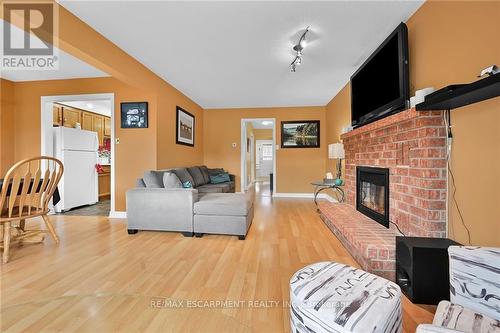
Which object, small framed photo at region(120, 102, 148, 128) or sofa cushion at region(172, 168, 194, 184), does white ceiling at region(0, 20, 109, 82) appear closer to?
small framed photo at region(120, 102, 148, 128)

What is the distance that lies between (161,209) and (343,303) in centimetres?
257

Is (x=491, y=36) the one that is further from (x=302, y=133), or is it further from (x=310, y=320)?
(x=302, y=133)

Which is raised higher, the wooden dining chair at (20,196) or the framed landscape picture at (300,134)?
the framed landscape picture at (300,134)

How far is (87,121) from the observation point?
5.44 meters

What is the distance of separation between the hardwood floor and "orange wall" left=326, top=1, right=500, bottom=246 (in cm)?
71

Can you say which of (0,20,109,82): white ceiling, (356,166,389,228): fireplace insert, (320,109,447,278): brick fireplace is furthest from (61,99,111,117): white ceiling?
(320,109,447,278): brick fireplace

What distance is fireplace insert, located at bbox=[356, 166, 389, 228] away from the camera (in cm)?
243

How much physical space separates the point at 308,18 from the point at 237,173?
4541 millimetres

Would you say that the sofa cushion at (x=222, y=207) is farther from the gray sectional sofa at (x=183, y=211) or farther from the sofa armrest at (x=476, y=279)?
the sofa armrest at (x=476, y=279)

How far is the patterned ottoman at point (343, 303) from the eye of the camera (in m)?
0.90

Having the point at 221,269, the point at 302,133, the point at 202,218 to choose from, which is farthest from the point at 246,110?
the point at 221,269

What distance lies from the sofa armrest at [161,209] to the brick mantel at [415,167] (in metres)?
2.29

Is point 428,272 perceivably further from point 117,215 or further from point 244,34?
point 117,215

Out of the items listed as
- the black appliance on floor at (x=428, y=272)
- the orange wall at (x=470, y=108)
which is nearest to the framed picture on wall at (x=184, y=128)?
the orange wall at (x=470, y=108)
